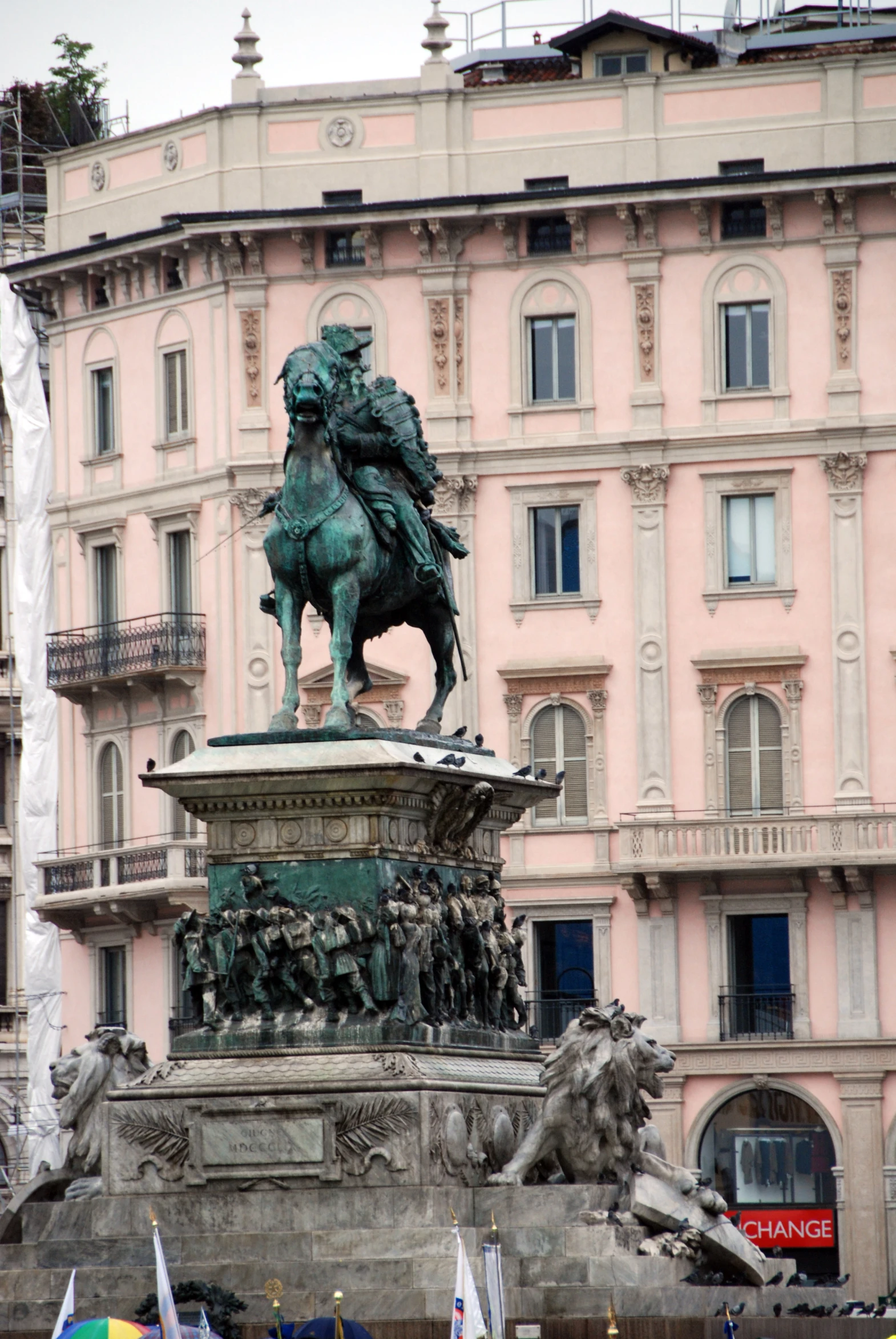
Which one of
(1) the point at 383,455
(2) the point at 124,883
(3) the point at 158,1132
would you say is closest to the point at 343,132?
(2) the point at 124,883

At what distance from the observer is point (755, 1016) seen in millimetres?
59281

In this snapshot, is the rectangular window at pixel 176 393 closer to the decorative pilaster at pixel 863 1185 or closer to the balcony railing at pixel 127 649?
the balcony railing at pixel 127 649

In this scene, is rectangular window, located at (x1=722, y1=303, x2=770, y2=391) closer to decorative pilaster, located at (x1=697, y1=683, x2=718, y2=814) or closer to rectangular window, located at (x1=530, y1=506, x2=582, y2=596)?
rectangular window, located at (x1=530, y1=506, x2=582, y2=596)

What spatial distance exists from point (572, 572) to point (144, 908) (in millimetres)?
9536

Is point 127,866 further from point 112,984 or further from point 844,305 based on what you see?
point 844,305

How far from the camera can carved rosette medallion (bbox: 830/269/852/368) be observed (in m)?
60.7

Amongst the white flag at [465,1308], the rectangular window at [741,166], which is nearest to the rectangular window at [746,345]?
the rectangular window at [741,166]

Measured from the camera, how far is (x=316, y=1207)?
22.4 m

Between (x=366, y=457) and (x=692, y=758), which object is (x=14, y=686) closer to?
(x=692, y=758)

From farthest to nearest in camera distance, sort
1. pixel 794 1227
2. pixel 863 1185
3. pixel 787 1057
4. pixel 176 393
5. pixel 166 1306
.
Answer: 1. pixel 176 393
2. pixel 787 1057
3. pixel 794 1227
4. pixel 863 1185
5. pixel 166 1306

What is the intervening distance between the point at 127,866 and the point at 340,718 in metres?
40.0

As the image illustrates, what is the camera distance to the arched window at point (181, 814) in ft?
206

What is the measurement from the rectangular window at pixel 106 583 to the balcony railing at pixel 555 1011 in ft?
37.4

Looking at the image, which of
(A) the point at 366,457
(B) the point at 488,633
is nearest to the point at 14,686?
(B) the point at 488,633
